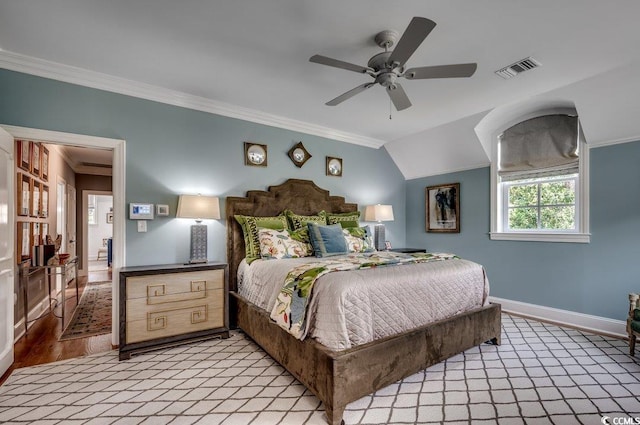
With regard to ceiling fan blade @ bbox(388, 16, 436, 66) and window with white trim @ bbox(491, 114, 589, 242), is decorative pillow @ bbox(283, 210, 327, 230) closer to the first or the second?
ceiling fan blade @ bbox(388, 16, 436, 66)

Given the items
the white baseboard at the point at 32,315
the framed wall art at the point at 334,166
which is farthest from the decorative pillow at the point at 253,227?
the white baseboard at the point at 32,315

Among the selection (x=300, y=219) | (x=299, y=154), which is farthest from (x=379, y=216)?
(x=299, y=154)

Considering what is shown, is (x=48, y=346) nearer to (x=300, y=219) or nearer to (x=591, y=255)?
(x=300, y=219)

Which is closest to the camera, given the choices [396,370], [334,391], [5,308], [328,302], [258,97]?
[334,391]

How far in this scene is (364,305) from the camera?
205 cm

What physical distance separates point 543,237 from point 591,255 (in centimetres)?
50

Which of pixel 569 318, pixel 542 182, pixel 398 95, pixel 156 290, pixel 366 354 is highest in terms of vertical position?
pixel 398 95

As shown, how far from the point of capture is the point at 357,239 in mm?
3818

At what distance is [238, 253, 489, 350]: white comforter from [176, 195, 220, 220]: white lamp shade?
0.85 metres

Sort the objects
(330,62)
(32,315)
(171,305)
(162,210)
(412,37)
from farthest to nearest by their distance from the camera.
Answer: (32,315) < (162,210) < (171,305) < (330,62) < (412,37)

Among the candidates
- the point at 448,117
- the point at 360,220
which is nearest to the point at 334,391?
the point at 360,220

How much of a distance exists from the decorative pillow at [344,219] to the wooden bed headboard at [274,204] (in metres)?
0.20

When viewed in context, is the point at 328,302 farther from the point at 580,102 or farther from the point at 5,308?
the point at 580,102

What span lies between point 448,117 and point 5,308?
202 inches
